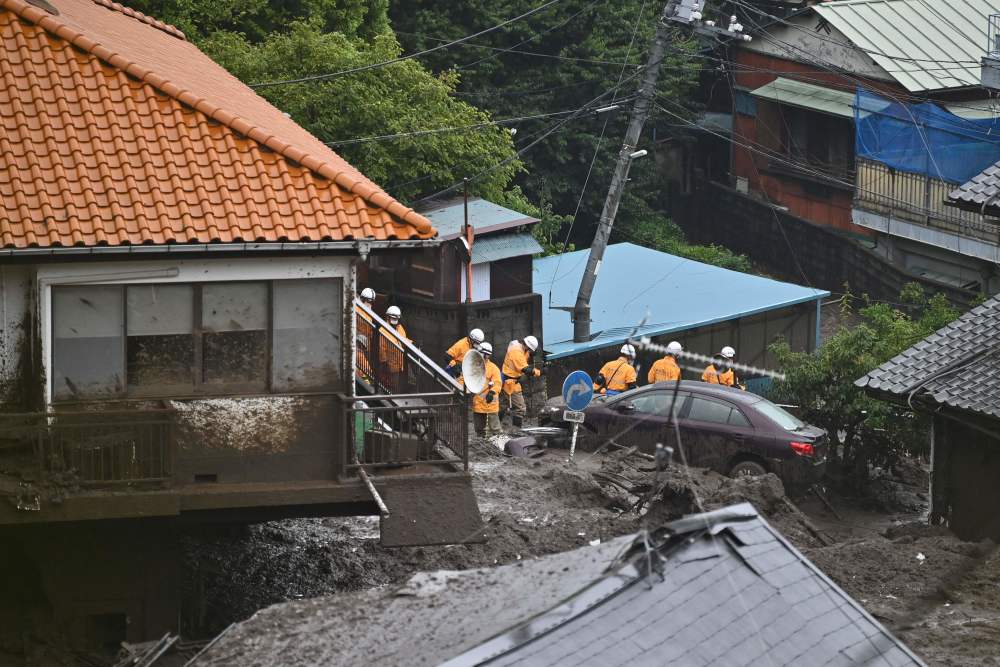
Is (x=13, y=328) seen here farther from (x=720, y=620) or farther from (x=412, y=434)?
(x=720, y=620)

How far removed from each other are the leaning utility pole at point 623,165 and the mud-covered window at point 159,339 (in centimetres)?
1336

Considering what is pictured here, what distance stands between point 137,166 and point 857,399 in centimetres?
1199

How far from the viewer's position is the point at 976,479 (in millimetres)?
16594

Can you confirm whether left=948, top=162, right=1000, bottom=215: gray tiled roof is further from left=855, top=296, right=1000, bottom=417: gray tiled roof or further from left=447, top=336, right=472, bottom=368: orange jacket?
left=447, top=336, right=472, bottom=368: orange jacket

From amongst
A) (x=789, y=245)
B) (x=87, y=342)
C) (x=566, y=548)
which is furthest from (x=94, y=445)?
(x=789, y=245)

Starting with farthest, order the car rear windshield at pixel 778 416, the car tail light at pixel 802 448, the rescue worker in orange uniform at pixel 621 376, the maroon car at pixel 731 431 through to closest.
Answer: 1. the rescue worker in orange uniform at pixel 621 376
2. the car rear windshield at pixel 778 416
3. the maroon car at pixel 731 431
4. the car tail light at pixel 802 448

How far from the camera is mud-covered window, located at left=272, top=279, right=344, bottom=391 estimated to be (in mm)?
13953

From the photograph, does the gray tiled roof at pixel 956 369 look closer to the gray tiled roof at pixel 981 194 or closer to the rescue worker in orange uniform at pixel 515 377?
the gray tiled roof at pixel 981 194

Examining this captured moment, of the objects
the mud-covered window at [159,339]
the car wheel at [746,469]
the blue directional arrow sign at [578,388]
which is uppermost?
the mud-covered window at [159,339]

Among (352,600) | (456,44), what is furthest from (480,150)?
(352,600)

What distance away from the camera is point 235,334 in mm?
13914

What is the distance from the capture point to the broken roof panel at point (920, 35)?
1319 inches

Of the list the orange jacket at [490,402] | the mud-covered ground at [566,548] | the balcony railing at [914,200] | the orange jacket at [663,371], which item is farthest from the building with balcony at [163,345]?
the balcony railing at [914,200]

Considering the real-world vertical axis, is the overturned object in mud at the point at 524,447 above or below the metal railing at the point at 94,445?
below
